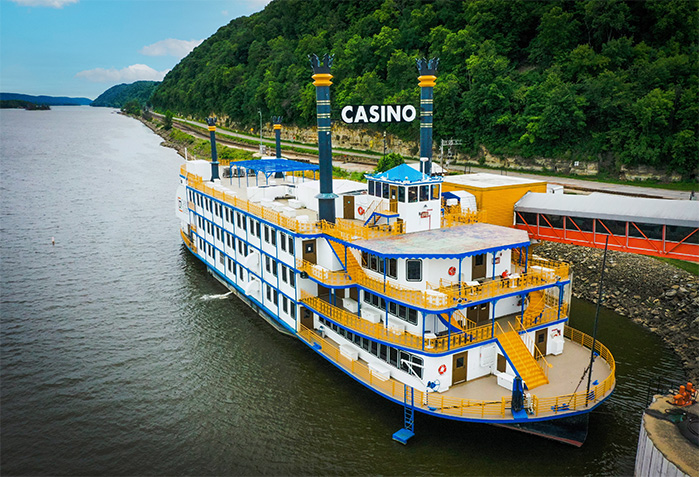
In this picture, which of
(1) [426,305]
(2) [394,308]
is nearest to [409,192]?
(2) [394,308]

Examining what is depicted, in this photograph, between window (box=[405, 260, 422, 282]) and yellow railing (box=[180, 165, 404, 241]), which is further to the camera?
yellow railing (box=[180, 165, 404, 241])

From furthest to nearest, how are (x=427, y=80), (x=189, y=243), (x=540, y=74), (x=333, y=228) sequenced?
(x=540, y=74) → (x=189, y=243) → (x=427, y=80) → (x=333, y=228)

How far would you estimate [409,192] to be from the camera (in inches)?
1047

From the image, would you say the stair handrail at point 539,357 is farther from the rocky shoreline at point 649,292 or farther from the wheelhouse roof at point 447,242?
the rocky shoreline at point 649,292

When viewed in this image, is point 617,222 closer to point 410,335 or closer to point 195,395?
point 410,335

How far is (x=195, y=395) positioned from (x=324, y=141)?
1490cm

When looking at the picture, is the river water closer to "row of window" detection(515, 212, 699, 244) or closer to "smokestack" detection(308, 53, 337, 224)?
"row of window" detection(515, 212, 699, 244)

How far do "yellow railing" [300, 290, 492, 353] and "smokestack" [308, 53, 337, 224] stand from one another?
5659 millimetres

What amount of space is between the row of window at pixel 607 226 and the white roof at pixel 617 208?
58cm

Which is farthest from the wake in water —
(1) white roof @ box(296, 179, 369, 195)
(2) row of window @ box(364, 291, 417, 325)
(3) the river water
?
(2) row of window @ box(364, 291, 417, 325)

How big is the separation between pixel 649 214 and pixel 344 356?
19635mm

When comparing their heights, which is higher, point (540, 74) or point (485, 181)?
point (540, 74)

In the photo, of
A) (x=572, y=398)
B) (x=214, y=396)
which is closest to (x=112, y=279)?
(x=214, y=396)

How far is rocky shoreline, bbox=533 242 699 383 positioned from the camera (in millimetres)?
30703
